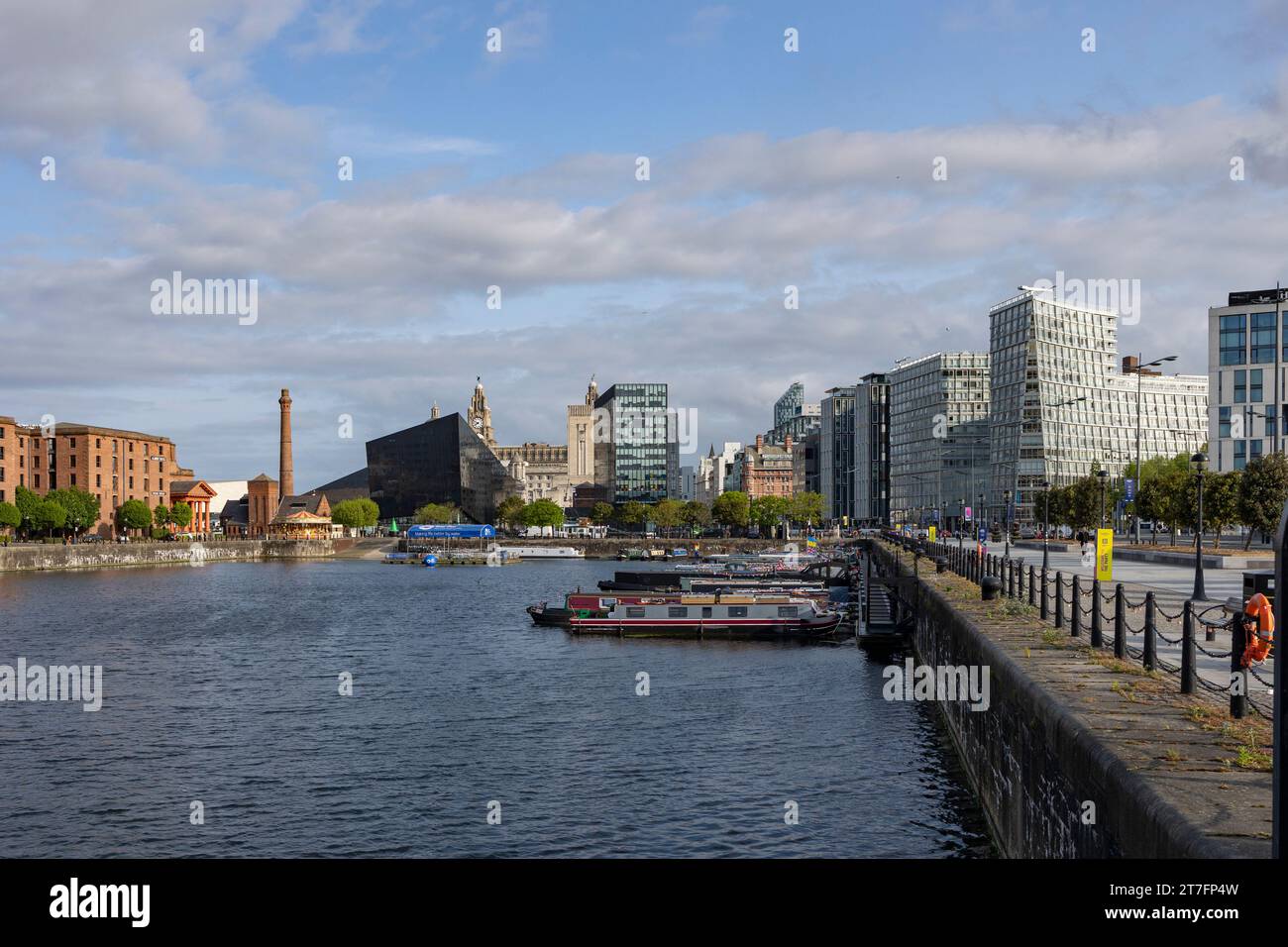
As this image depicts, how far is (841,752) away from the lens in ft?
100

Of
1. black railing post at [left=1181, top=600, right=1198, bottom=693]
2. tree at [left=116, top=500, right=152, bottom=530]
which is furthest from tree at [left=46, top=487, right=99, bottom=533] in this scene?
black railing post at [left=1181, top=600, right=1198, bottom=693]

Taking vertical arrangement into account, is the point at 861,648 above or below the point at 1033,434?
below

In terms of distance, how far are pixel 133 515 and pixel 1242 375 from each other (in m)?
135

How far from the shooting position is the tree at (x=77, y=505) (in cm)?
14025

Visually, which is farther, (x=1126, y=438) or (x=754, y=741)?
(x=1126, y=438)

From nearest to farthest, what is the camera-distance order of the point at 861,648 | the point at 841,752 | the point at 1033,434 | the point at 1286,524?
the point at 1286,524, the point at 841,752, the point at 861,648, the point at 1033,434

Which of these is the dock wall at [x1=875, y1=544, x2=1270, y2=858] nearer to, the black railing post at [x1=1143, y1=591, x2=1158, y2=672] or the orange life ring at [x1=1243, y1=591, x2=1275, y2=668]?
the black railing post at [x1=1143, y1=591, x2=1158, y2=672]

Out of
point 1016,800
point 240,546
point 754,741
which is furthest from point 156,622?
point 240,546

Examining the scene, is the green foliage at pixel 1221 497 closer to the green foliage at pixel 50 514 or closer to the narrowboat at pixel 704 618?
the narrowboat at pixel 704 618

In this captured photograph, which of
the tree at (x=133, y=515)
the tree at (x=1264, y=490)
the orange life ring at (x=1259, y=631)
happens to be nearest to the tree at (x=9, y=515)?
the tree at (x=133, y=515)

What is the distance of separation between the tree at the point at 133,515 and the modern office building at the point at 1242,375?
131 metres

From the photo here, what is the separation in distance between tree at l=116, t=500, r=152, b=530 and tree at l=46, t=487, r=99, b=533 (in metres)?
5.16

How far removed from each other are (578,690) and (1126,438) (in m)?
156
